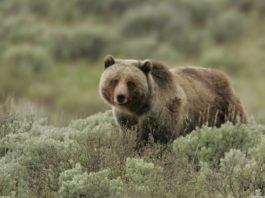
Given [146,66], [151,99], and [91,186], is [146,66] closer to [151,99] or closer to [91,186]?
[151,99]

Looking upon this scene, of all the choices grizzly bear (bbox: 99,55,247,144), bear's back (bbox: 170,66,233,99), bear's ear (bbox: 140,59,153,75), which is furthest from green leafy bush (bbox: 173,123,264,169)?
bear's back (bbox: 170,66,233,99)

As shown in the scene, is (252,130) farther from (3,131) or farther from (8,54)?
(8,54)

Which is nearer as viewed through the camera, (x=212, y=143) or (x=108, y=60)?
(x=212, y=143)

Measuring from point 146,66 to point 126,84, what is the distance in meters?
0.32

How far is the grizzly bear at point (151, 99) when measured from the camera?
860 cm

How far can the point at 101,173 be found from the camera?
6.78 m

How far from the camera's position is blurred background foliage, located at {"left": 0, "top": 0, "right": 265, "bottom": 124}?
21.1 m

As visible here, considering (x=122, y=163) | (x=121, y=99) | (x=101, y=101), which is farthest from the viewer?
(x=101, y=101)

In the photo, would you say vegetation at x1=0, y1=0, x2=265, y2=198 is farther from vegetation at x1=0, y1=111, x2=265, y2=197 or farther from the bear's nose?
the bear's nose

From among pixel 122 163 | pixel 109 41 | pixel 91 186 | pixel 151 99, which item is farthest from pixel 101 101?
pixel 91 186

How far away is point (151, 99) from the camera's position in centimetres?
874

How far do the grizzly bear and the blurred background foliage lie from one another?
30.3ft

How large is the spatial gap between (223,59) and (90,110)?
189 inches

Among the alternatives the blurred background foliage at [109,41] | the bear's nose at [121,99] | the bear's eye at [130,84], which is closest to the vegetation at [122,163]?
the bear's nose at [121,99]
